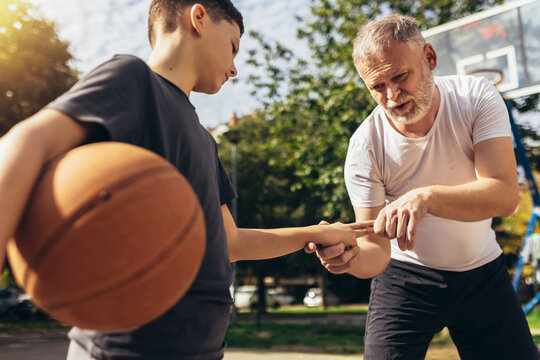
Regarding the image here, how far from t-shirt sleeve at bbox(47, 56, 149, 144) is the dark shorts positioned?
6.62ft

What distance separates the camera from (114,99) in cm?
163

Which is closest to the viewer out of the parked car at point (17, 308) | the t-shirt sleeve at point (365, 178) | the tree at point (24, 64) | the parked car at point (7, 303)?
the t-shirt sleeve at point (365, 178)

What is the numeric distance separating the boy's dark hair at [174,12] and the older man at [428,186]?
1.18 m

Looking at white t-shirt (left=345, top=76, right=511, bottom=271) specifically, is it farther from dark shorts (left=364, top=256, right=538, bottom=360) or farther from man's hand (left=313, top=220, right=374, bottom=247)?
man's hand (left=313, top=220, right=374, bottom=247)

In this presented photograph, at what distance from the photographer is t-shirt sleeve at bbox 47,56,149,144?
5.10 feet

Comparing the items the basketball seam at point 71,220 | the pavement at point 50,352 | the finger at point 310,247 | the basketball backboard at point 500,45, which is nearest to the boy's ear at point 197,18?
the basketball seam at point 71,220

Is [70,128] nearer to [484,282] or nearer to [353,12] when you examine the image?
[484,282]

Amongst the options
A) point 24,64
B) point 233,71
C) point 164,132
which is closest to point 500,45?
point 233,71

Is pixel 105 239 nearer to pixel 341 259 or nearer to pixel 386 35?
pixel 341 259

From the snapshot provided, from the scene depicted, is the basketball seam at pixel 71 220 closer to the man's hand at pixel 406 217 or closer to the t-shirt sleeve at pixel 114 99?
the t-shirt sleeve at pixel 114 99

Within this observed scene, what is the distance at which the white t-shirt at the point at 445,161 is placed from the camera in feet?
10.0

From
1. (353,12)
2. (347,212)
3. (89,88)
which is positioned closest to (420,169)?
(89,88)

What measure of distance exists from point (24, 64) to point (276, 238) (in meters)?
16.6

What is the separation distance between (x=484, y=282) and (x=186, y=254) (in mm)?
2129
